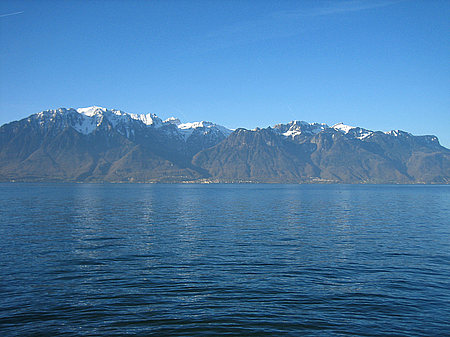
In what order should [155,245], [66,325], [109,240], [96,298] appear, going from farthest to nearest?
[109,240] < [155,245] < [96,298] < [66,325]

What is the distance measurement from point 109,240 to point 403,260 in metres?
42.5

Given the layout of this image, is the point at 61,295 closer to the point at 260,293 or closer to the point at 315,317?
the point at 260,293

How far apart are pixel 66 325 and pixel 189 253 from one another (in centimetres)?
2332

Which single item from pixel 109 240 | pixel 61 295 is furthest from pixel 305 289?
pixel 109 240

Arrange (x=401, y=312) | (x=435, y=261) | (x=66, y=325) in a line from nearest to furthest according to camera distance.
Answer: (x=66, y=325)
(x=401, y=312)
(x=435, y=261)

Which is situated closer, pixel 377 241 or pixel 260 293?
pixel 260 293

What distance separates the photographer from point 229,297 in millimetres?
29828

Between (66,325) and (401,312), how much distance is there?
24503 mm

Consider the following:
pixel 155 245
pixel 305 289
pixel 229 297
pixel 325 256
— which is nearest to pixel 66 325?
pixel 229 297

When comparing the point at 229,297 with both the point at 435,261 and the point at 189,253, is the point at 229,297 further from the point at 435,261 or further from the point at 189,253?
the point at 435,261

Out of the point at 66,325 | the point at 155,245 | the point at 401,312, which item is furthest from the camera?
the point at 155,245

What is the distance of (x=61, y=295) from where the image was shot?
3047 centimetres

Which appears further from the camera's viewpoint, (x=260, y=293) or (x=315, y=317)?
(x=260, y=293)

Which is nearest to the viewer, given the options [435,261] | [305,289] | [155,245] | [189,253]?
[305,289]
